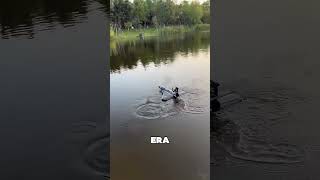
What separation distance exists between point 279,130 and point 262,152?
14 cm

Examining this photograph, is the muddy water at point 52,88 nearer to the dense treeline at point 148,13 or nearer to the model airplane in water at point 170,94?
the dense treeline at point 148,13

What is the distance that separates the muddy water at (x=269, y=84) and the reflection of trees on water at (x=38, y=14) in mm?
715

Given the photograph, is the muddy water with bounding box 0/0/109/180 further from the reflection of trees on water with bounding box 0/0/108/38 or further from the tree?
the tree

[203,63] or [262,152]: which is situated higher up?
[203,63]

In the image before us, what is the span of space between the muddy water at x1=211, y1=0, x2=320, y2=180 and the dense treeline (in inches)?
6.9

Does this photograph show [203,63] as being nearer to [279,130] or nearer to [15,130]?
[279,130]

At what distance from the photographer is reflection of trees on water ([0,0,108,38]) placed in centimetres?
233

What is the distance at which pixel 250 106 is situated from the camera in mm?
2283

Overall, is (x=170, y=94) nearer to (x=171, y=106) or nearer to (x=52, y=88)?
(x=171, y=106)

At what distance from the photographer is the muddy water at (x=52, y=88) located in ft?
7.55

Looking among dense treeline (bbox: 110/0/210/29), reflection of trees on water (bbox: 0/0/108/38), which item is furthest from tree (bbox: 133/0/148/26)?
reflection of trees on water (bbox: 0/0/108/38)

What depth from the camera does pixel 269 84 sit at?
2.27m

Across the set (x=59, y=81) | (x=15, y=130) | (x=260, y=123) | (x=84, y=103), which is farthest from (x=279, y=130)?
(x=15, y=130)

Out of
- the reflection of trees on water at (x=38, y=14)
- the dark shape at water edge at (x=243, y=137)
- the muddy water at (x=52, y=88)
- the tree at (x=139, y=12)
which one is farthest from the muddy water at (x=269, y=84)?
the reflection of trees on water at (x=38, y=14)
